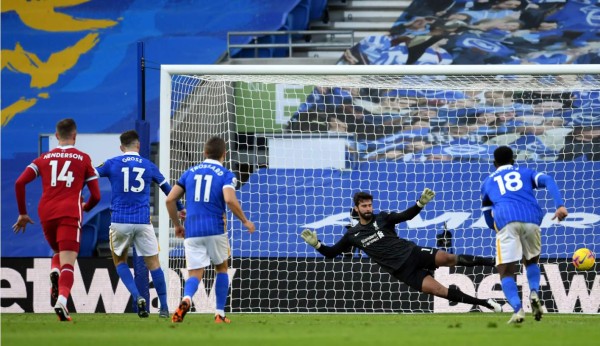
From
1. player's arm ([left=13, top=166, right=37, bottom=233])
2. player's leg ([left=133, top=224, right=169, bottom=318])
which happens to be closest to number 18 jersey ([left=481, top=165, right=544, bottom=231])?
player's leg ([left=133, top=224, right=169, bottom=318])

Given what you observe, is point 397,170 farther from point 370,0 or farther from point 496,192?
point 370,0

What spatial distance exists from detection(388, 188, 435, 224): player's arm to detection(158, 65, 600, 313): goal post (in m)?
2.37

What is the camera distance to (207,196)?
10.0 metres

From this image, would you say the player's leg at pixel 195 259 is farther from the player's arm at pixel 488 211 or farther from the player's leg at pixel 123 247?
the player's arm at pixel 488 211

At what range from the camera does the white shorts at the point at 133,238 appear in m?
11.8

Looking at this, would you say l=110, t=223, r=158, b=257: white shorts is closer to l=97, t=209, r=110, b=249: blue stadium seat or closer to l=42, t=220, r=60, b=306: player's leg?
l=42, t=220, r=60, b=306: player's leg

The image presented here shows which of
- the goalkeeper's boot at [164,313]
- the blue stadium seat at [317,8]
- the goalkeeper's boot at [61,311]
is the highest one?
the blue stadium seat at [317,8]

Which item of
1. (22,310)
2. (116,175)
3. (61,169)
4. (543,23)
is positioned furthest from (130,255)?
(543,23)

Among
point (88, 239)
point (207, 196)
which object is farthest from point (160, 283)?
point (88, 239)

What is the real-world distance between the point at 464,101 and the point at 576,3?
5084 mm

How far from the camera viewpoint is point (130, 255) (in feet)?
52.2

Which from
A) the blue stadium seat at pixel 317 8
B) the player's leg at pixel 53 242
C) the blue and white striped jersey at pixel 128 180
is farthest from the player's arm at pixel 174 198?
the blue stadium seat at pixel 317 8

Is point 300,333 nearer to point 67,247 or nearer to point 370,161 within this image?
point 67,247

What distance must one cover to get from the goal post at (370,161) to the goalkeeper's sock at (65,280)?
3244 millimetres
